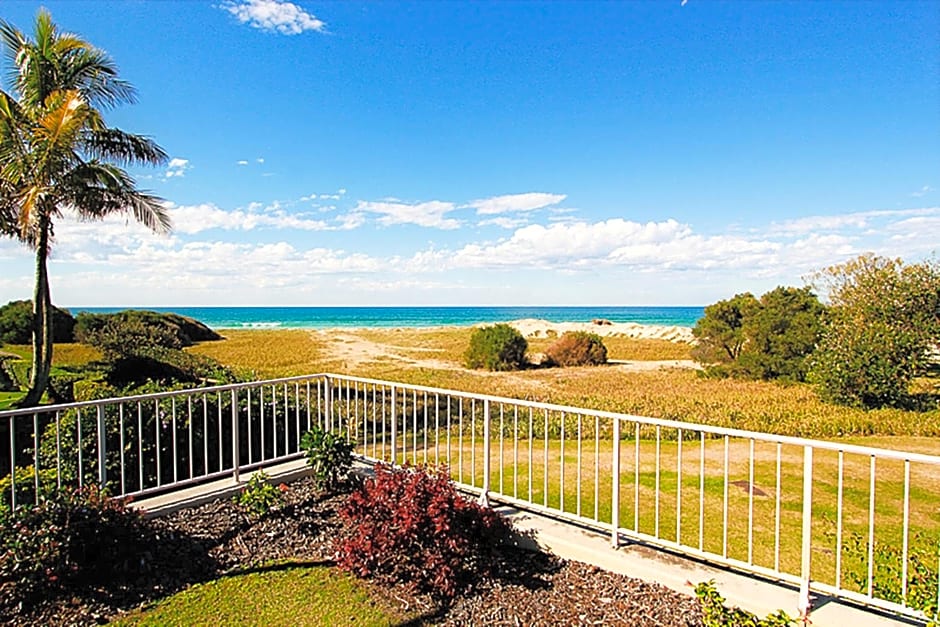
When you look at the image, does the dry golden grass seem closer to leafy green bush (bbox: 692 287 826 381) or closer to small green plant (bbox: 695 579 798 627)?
leafy green bush (bbox: 692 287 826 381)

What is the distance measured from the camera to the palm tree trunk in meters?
7.62

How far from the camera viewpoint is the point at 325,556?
354cm

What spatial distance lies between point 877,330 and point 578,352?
33.5 ft

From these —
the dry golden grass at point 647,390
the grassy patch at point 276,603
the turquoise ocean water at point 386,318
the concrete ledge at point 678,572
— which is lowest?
the turquoise ocean water at point 386,318

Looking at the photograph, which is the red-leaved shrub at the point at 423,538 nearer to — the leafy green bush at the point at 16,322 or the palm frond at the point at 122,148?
the palm frond at the point at 122,148

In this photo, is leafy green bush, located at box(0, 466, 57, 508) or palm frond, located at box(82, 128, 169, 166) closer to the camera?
leafy green bush, located at box(0, 466, 57, 508)

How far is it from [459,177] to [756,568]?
20986mm

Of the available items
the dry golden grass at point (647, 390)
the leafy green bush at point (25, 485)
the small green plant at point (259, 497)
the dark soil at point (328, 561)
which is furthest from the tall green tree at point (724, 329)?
the leafy green bush at point (25, 485)

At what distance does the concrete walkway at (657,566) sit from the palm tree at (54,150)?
488 cm

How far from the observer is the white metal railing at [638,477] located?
9.85ft

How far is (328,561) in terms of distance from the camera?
11.4 ft

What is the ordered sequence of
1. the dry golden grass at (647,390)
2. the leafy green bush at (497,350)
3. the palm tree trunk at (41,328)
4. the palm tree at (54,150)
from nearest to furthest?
the palm tree trunk at (41,328), the palm tree at (54,150), the dry golden grass at (647,390), the leafy green bush at (497,350)

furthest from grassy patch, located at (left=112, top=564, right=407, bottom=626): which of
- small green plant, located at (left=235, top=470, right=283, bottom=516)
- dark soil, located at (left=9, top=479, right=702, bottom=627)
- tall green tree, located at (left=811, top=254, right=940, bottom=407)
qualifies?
tall green tree, located at (left=811, top=254, right=940, bottom=407)

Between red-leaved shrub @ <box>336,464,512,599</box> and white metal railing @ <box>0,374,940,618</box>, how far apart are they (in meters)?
0.62
